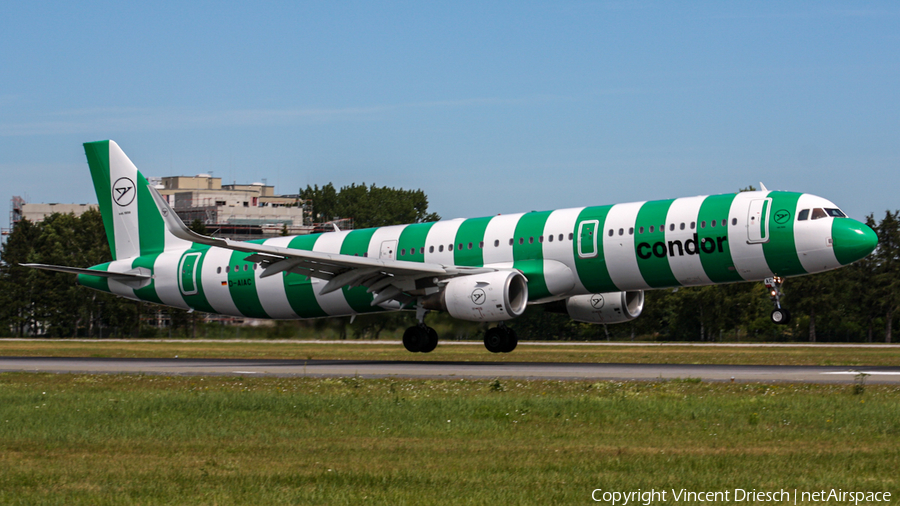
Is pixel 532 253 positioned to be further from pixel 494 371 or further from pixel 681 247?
pixel 494 371

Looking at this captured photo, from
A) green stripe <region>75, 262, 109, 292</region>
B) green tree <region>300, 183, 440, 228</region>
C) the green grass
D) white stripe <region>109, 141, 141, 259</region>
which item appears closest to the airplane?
green stripe <region>75, 262, 109, 292</region>

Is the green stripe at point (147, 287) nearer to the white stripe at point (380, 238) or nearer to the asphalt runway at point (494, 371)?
the asphalt runway at point (494, 371)

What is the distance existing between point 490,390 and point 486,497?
403 inches

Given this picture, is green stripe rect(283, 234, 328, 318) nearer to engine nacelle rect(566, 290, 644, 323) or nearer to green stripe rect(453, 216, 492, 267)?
green stripe rect(453, 216, 492, 267)

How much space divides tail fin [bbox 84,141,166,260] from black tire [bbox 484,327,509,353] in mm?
14295

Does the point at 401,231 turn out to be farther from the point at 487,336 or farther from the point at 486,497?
the point at 486,497

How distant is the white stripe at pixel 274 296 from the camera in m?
36.6

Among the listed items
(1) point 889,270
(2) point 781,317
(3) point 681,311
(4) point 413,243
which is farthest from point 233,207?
(2) point 781,317

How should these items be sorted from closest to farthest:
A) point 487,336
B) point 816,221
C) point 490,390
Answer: point 490,390 → point 816,221 → point 487,336

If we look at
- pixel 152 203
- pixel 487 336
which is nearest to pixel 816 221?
pixel 487 336

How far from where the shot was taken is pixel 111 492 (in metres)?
9.85

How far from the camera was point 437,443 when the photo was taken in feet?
42.3

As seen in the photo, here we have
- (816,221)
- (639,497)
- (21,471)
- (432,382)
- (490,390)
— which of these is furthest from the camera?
(816,221)

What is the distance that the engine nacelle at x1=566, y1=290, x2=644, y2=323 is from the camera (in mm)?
34281
